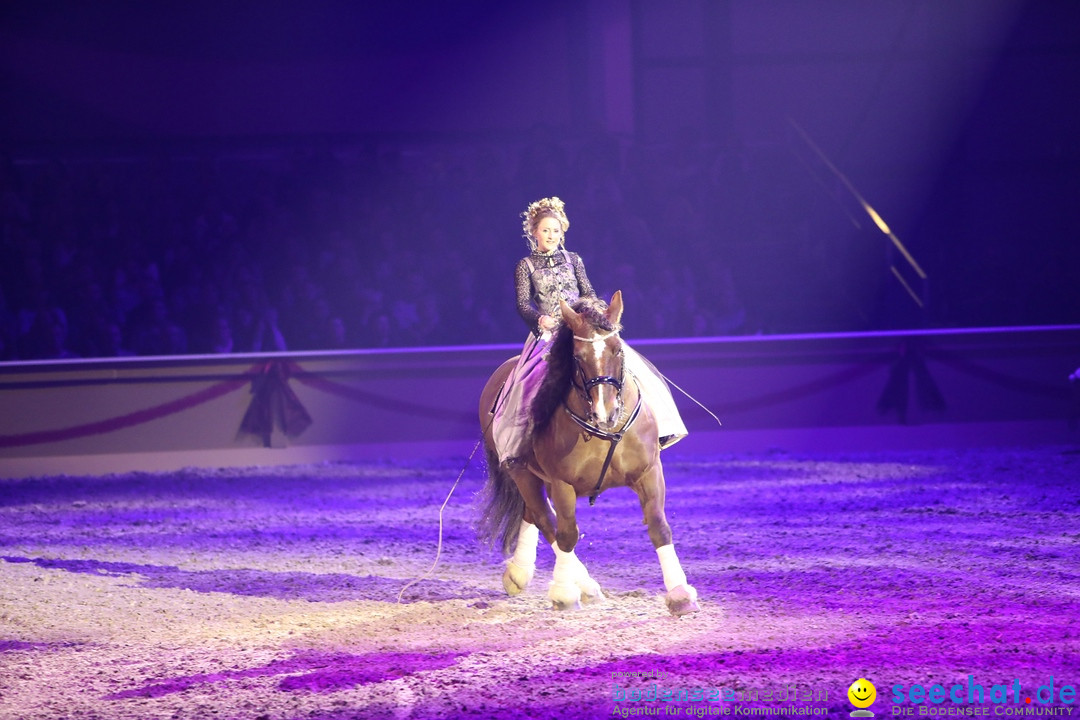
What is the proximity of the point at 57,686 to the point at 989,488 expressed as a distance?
7.46 metres

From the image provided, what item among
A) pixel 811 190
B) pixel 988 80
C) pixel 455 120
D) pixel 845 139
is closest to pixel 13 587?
pixel 455 120

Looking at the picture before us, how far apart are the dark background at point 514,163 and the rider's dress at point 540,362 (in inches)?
320

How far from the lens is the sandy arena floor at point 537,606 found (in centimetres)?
411

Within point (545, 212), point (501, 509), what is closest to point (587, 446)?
point (501, 509)

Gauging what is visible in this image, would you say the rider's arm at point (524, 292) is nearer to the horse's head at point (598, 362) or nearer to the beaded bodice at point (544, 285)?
the beaded bodice at point (544, 285)

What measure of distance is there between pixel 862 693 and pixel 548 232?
113 inches

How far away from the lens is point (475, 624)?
5.24m

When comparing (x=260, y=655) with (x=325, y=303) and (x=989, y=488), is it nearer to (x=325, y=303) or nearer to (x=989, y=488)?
(x=989, y=488)

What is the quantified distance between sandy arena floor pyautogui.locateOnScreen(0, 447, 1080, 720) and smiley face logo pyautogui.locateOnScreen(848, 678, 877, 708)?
0.03 m

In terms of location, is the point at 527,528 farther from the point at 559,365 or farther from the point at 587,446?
the point at 559,365

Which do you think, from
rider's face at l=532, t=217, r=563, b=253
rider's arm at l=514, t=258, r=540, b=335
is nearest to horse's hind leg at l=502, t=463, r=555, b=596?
rider's arm at l=514, t=258, r=540, b=335

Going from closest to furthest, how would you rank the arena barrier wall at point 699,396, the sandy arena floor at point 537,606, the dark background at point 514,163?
the sandy arena floor at point 537,606 → the arena barrier wall at point 699,396 → the dark background at point 514,163

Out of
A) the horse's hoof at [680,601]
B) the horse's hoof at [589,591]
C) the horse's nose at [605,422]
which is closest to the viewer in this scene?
the horse's nose at [605,422]

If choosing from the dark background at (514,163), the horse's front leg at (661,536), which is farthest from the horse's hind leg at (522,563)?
the dark background at (514,163)
